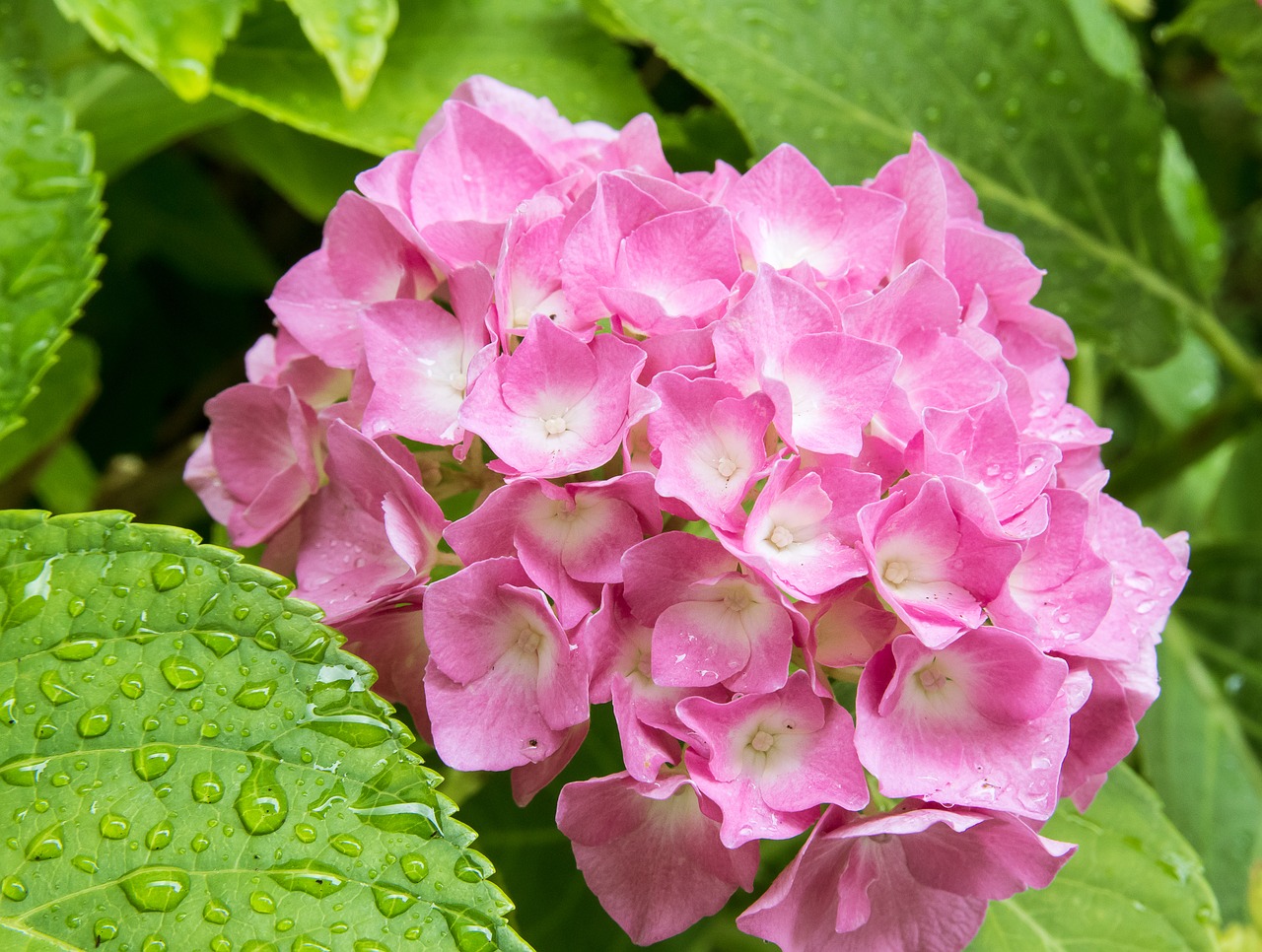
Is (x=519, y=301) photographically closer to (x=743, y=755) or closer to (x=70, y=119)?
(x=743, y=755)

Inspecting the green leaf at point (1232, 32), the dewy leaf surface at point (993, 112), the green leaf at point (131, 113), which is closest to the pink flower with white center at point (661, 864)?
the dewy leaf surface at point (993, 112)

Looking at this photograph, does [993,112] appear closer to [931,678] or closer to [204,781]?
[931,678]

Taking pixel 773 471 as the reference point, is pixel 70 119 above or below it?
below

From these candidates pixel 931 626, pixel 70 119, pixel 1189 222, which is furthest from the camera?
pixel 1189 222

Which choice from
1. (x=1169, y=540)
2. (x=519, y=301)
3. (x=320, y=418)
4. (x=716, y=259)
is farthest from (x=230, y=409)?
(x=1169, y=540)

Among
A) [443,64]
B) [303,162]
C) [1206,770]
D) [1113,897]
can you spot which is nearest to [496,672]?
[1113,897]
